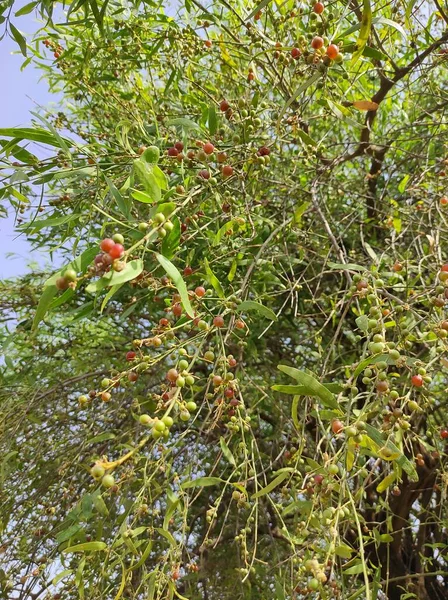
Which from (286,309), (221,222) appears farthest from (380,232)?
(221,222)

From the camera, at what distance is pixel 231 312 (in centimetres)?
122

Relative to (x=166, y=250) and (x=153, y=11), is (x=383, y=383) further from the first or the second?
(x=153, y=11)

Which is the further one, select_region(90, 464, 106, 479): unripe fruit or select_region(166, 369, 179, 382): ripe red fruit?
select_region(166, 369, 179, 382): ripe red fruit

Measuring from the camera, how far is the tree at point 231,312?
985 millimetres

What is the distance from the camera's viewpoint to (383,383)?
0.95 metres

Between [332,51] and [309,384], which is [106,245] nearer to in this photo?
[309,384]

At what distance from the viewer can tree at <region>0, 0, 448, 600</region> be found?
985mm

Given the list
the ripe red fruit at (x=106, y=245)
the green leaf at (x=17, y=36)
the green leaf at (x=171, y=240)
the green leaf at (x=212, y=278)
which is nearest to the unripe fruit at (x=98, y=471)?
the ripe red fruit at (x=106, y=245)

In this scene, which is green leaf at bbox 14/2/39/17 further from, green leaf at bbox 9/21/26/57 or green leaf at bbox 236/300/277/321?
green leaf at bbox 236/300/277/321

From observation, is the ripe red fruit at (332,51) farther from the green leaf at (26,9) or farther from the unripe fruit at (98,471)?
the green leaf at (26,9)

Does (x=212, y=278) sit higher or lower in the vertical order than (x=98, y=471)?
higher

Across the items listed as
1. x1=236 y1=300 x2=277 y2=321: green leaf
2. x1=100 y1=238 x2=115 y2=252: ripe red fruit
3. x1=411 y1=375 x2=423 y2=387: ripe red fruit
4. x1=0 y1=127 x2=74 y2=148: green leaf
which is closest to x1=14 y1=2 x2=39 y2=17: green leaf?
x1=0 y1=127 x2=74 y2=148: green leaf

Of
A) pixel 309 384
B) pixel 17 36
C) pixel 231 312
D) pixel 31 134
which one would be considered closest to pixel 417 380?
pixel 309 384

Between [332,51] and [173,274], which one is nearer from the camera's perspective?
[173,274]
